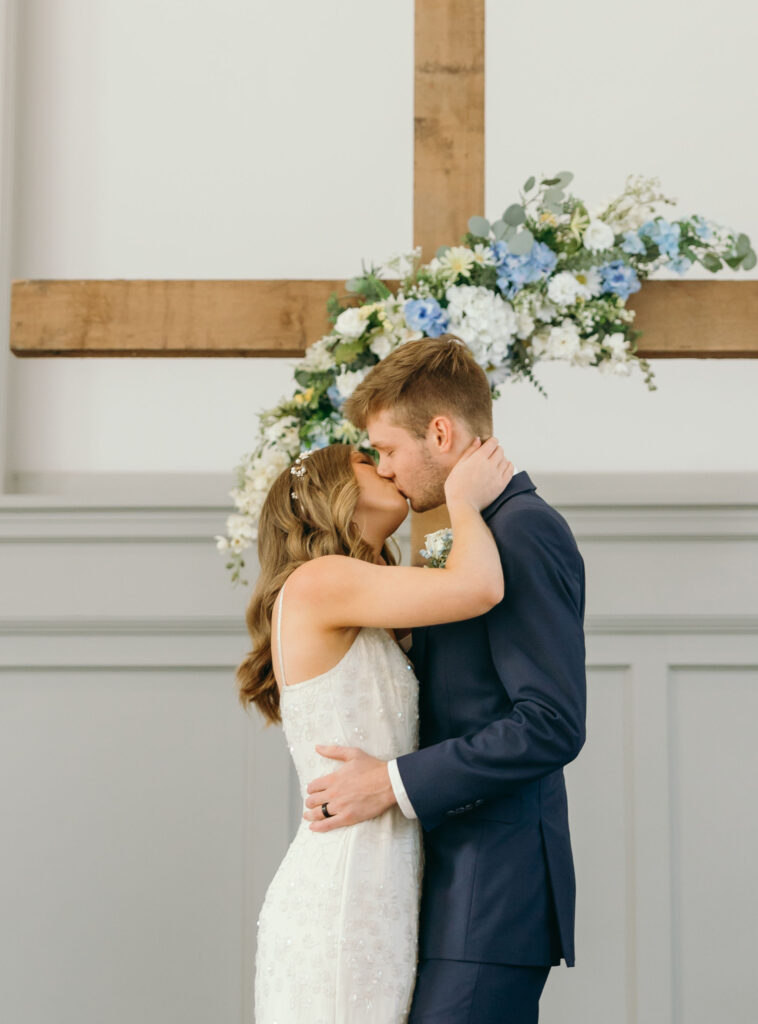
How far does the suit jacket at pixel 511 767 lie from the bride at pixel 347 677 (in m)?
0.06

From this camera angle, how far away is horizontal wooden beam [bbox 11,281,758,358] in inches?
89.0

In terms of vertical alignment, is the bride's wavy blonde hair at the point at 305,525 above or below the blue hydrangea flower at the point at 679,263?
below

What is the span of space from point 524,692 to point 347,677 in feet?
0.97

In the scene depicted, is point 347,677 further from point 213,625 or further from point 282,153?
point 282,153

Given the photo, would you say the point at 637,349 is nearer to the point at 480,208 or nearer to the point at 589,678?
the point at 480,208

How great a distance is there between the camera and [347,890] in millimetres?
1550

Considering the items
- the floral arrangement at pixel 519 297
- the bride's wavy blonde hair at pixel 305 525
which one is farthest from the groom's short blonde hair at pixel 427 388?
the floral arrangement at pixel 519 297

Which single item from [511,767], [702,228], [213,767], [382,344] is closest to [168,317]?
[382,344]

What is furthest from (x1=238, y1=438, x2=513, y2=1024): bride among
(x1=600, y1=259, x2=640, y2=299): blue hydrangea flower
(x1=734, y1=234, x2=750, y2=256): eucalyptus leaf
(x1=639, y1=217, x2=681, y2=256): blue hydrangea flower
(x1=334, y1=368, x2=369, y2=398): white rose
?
(x1=734, y1=234, x2=750, y2=256): eucalyptus leaf

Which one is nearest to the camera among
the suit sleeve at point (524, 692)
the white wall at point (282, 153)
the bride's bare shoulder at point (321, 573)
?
the suit sleeve at point (524, 692)

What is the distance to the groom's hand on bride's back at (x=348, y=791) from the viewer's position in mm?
1557

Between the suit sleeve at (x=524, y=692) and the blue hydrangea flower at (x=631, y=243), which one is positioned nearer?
the suit sleeve at (x=524, y=692)

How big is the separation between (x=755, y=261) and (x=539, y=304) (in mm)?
517

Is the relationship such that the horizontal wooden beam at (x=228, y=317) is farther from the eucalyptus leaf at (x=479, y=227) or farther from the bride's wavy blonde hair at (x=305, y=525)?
the bride's wavy blonde hair at (x=305, y=525)
